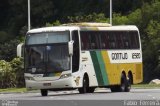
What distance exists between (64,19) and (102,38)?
53.4 metres

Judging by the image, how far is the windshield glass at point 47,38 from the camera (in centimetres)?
3362

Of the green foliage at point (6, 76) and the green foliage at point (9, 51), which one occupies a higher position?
the green foliage at point (9, 51)

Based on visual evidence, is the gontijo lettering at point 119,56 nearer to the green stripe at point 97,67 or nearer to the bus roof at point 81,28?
the bus roof at point 81,28

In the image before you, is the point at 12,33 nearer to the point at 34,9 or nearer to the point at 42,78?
the point at 34,9

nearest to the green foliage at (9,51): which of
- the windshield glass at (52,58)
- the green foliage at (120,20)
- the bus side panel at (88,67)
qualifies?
the green foliage at (120,20)

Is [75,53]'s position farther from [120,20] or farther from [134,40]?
[120,20]

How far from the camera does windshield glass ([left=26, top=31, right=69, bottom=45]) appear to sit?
3362 cm

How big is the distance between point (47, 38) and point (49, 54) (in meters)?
0.81

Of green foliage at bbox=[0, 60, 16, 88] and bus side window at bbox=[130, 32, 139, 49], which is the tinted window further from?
green foliage at bbox=[0, 60, 16, 88]

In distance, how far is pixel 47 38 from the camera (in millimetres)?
33812

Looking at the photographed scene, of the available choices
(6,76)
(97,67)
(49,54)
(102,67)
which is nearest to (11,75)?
(6,76)

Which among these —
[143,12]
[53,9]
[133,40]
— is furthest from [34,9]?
[133,40]

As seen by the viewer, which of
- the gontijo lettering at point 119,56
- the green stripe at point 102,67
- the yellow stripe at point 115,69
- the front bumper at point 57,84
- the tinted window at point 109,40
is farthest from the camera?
the gontijo lettering at point 119,56

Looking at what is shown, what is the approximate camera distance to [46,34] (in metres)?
34.0
